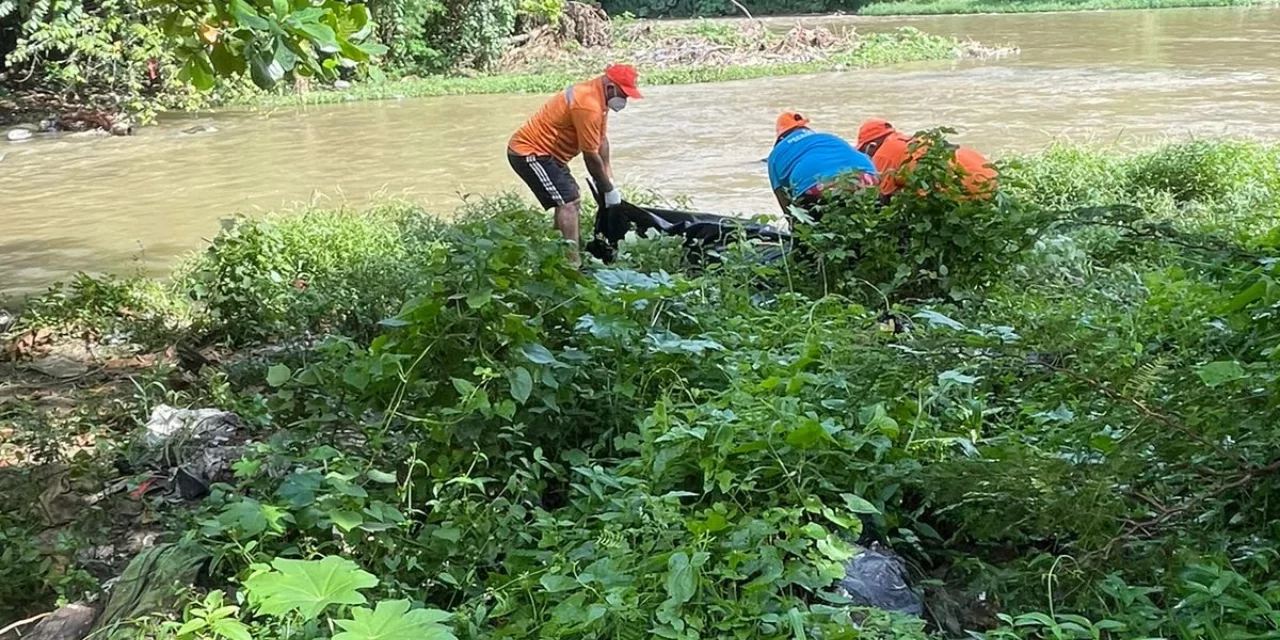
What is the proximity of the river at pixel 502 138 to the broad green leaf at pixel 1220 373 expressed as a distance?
19.4 ft

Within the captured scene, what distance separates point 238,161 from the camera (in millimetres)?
12305

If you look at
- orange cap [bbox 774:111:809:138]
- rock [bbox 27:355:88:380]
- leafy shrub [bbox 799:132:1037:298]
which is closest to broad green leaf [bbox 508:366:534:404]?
leafy shrub [bbox 799:132:1037:298]

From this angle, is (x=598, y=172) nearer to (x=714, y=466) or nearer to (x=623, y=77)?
(x=623, y=77)

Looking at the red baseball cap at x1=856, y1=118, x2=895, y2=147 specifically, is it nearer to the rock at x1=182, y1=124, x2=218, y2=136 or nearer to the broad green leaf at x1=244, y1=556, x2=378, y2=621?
the broad green leaf at x1=244, y1=556, x2=378, y2=621

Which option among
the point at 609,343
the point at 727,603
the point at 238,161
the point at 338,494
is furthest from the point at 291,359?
the point at 238,161

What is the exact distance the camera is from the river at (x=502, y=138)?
914 cm

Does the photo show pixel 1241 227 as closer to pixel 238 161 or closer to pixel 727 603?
pixel 727 603

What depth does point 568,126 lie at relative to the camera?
6.13 metres

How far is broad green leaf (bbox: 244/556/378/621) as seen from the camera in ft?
6.03

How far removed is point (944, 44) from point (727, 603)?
22315 mm

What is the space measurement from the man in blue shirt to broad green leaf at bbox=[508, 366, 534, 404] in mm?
2324

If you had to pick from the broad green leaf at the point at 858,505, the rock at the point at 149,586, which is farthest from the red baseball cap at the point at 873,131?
the rock at the point at 149,586

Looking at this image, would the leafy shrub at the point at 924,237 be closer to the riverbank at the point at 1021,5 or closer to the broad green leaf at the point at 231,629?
the broad green leaf at the point at 231,629

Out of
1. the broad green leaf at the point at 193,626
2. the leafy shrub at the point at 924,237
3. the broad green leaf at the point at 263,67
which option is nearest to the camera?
the broad green leaf at the point at 193,626
